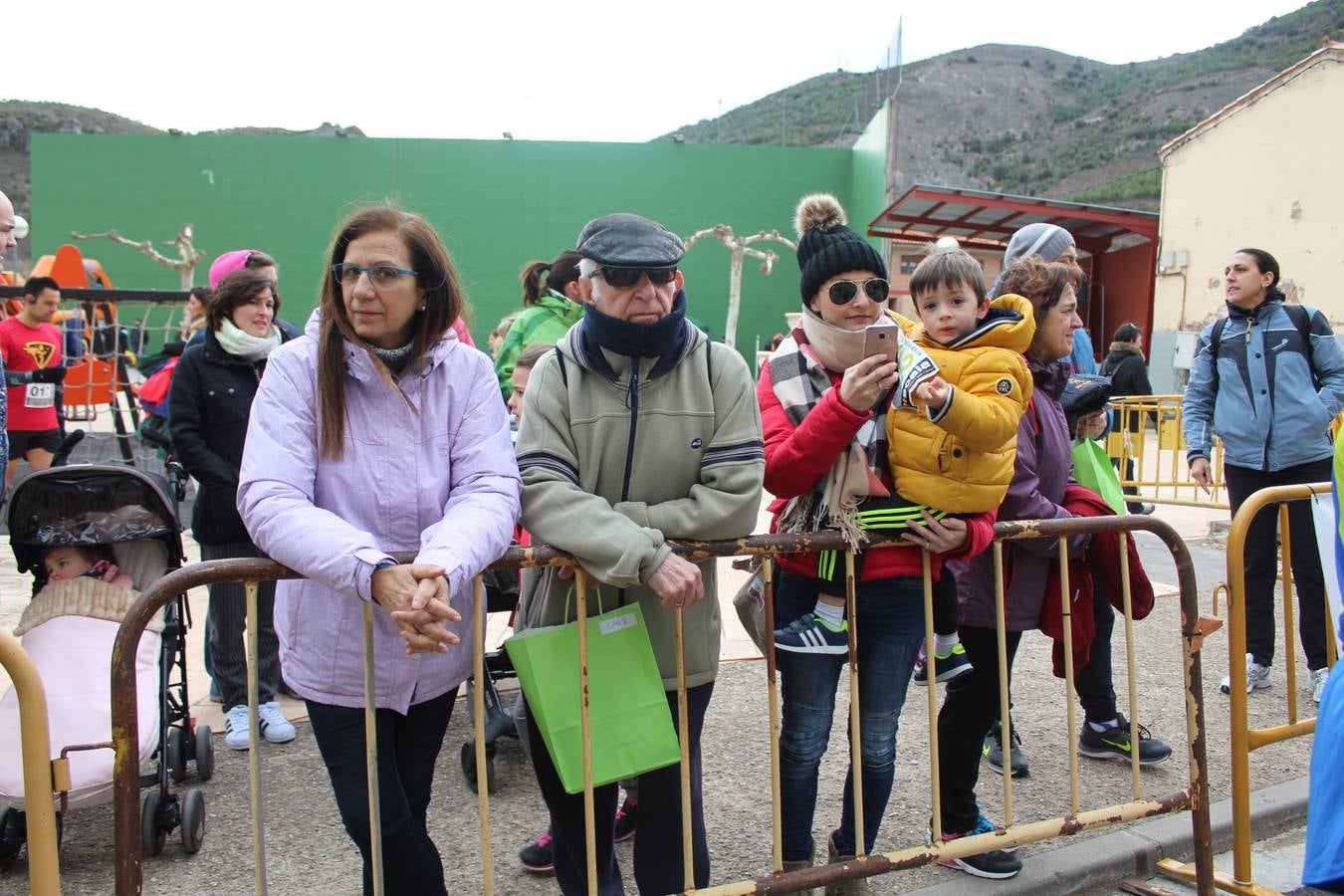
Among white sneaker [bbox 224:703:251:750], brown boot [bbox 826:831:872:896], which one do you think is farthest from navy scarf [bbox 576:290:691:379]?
white sneaker [bbox 224:703:251:750]

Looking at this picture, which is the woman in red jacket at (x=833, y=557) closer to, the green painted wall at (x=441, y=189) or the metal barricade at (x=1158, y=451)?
the metal barricade at (x=1158, y=451)

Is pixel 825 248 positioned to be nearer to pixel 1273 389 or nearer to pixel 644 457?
pixel 644 457

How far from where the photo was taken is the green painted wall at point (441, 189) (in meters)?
28.2

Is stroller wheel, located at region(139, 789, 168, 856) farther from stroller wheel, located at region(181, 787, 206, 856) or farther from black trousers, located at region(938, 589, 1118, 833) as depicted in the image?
black trousers, located at region(938, 589, 1118, 833)

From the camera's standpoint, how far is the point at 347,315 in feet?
7.77

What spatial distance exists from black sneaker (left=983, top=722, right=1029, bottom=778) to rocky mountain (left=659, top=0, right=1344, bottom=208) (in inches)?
2050

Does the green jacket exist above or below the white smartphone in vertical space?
above

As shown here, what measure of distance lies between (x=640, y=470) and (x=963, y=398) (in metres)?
0.88

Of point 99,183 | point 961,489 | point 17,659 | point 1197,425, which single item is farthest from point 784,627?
point 99,183

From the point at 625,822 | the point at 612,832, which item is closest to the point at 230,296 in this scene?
the point at 625,822

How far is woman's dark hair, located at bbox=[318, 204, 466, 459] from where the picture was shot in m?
2.30

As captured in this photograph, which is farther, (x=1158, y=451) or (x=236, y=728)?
(x=1158, y=451)

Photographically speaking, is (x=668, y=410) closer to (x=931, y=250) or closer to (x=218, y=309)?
(x=931, y=250)

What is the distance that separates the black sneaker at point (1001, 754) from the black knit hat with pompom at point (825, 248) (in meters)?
2.15
